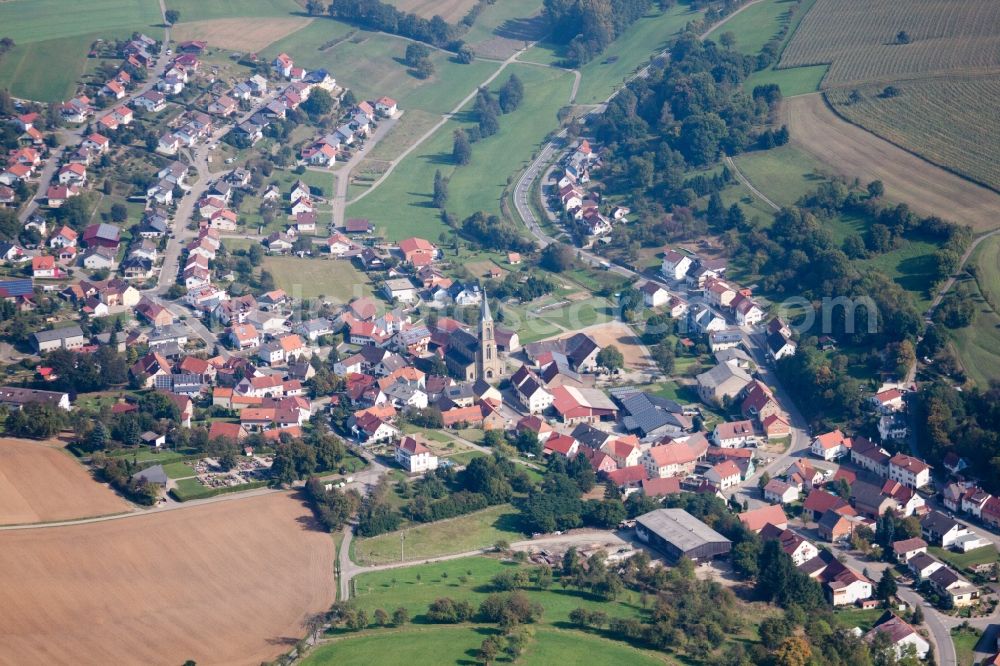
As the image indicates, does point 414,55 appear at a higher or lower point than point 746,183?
lower

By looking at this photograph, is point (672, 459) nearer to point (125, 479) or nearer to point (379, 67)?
point (125, 479)

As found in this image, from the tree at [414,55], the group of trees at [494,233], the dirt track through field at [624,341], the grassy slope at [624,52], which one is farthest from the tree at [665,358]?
the tree at [414,55]

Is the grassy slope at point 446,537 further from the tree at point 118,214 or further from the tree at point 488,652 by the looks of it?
the tree at point 118,214

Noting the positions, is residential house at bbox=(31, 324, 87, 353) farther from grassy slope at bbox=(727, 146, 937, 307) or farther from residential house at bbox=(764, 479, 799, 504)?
grassy slope at bbox=(727, 146, 937, 307)

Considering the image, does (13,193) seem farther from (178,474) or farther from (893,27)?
(893,27)

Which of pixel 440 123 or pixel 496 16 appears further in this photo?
pixel 496 16

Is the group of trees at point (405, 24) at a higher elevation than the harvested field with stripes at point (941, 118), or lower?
lower

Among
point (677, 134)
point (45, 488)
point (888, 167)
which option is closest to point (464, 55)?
point (677, 134)
